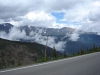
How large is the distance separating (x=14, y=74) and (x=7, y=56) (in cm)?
17749

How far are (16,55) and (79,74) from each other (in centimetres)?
19258

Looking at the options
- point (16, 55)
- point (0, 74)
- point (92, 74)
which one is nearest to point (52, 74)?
point (92, 74)

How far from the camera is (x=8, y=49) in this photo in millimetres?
196750

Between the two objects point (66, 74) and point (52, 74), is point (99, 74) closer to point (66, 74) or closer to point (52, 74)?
point (66, 74)

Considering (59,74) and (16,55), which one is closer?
(59,74)

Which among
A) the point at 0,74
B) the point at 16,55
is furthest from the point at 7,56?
the point at 0,74

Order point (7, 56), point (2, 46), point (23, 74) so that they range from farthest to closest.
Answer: point (2, 46)
point (7, 56)
point (23, 74)

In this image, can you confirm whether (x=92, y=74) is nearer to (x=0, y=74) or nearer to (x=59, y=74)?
(x=59, y=74)

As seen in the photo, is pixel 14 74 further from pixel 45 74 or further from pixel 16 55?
pixel 16 55

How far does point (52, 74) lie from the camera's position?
29.9 ft

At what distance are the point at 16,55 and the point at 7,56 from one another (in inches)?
685

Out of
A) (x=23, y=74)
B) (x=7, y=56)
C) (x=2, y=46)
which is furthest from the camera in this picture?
(x=2, y=46)

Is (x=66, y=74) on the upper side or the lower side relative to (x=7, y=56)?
upper

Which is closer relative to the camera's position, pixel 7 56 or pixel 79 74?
pixel 79 74
